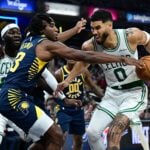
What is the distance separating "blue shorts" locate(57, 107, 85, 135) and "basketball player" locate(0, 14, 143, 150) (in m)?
2.35

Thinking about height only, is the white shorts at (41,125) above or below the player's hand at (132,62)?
below

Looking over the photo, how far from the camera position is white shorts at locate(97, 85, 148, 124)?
20.0 ft

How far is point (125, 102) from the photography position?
6168 millimetres

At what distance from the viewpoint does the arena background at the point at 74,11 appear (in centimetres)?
1750

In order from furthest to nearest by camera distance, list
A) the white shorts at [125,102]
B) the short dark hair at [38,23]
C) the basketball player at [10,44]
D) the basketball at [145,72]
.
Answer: the basketball player at [10,44]
the white shorts at [125,102]
the basketball at [145,72]
the short dark hair at [38,23]

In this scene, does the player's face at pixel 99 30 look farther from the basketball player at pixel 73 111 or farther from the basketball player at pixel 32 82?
the basketball player at pixel 73 111

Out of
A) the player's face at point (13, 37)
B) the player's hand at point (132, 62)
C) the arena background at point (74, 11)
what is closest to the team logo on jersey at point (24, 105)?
the player's hand at point (132, 62)

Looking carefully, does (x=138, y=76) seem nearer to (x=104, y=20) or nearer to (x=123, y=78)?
(x=123, y=78)

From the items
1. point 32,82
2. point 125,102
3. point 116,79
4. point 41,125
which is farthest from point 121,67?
point 41,125

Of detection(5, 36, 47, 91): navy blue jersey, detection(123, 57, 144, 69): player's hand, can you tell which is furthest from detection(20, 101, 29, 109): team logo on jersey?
detection(123, 57, 144, 69): player's hand

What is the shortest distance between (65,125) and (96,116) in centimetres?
165

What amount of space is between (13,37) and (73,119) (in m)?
1.83

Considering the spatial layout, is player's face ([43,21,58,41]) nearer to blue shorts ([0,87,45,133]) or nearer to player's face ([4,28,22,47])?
blue shorts ([0,87,45,133])

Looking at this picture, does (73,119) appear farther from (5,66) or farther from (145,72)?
(145,72)
